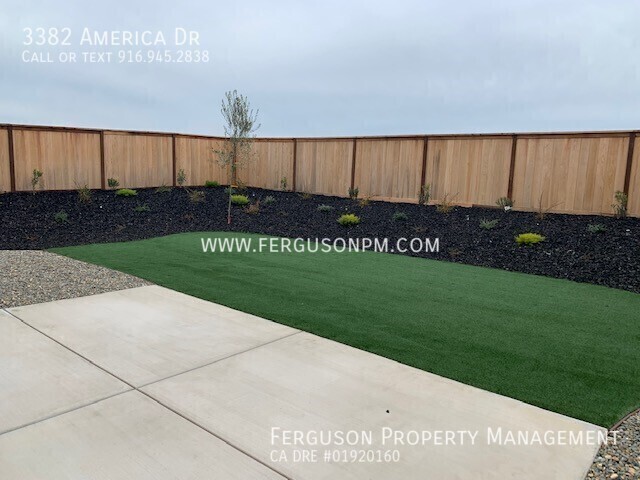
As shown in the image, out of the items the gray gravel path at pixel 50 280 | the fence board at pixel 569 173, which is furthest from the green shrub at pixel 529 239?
the gray gravel path at pixel 50 280

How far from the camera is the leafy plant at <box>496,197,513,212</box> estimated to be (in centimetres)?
1074

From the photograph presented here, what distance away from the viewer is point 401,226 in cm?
1052

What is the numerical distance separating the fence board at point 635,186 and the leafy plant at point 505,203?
2.35m

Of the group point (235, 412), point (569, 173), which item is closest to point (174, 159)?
point (569, 173)

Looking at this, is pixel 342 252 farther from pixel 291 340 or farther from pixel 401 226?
pixel 291 340

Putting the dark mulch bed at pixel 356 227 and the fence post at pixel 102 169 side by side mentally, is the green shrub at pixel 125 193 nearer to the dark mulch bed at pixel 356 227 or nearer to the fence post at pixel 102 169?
the dark mulch bed at pixel 356 227

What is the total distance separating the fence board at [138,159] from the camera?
13641mm

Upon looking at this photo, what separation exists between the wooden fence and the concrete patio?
27.6 ft

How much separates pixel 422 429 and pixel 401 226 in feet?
26.7

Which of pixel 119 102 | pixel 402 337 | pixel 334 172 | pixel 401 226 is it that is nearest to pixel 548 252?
pixel 401 226

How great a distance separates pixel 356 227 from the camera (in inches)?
428

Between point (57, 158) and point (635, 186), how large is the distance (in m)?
14.1

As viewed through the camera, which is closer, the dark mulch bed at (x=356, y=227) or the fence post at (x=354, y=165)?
the dark mulch bed at (x=356, y=227)

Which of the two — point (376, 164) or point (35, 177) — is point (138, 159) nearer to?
point (35, 177)
